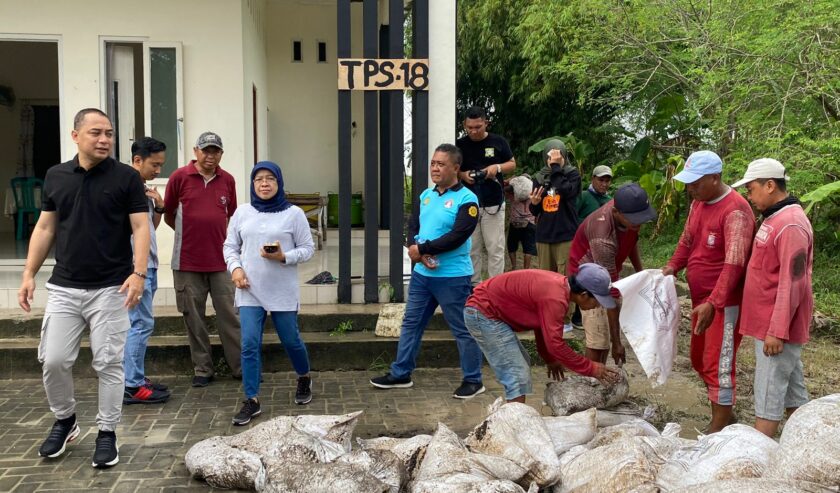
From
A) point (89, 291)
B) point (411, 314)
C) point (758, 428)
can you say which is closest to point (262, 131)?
point (411, 314)

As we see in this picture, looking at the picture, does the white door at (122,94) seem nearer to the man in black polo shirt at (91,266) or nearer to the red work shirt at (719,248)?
the man in black polo shirt at (91,266)

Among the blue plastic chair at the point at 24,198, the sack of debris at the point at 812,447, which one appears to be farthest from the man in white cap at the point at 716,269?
the blue plastic chair at the point at 24,198

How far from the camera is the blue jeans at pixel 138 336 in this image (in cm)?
536

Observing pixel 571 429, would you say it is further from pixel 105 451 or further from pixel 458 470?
pixel 105 451

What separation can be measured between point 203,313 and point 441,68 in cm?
328

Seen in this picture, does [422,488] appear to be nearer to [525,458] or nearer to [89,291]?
[525,458]

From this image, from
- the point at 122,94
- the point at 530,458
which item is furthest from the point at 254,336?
the point at 122,94

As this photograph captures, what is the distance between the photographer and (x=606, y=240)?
16.2 feet

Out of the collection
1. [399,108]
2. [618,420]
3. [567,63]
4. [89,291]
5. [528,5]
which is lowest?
[618,420]

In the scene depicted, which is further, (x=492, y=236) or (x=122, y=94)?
(x=122, y=94)

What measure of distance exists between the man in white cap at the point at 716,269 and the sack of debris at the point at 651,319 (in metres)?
0.17

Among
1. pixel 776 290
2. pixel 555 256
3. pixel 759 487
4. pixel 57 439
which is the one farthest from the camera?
pixel 555 256

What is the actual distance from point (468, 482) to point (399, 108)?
441cm

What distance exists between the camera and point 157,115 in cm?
820
